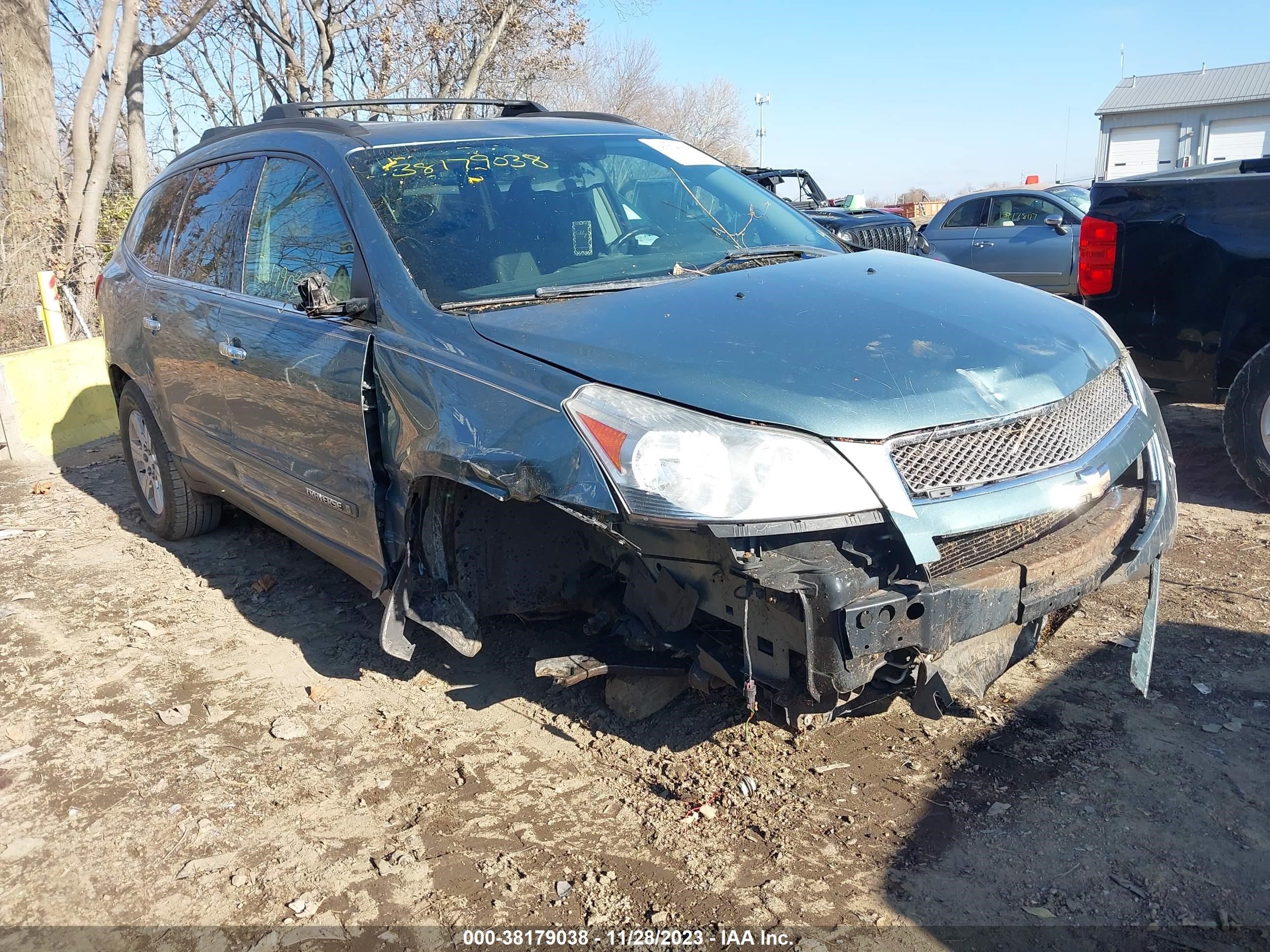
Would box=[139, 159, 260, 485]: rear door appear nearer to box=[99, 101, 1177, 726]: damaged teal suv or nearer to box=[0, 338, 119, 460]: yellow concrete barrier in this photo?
box=[99, 101, 1177, 726]: damaged teal suv

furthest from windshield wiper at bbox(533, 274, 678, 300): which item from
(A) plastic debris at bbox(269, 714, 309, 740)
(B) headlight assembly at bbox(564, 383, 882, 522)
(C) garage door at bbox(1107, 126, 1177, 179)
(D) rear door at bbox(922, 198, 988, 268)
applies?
(C) garage door at bbox(1107, 126, 1177, 179)

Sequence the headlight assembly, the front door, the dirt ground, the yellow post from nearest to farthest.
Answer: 1. the headlight assembly
2. the dirt ground
3. the yellow post
4. the front door

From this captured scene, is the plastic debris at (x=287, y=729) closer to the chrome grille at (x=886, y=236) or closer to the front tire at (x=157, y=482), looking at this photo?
the front tire at (x=157, y=482)

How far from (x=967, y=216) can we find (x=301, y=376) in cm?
1100

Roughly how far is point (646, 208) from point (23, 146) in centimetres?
1154

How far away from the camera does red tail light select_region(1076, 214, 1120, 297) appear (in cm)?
522

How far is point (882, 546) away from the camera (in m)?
2.42

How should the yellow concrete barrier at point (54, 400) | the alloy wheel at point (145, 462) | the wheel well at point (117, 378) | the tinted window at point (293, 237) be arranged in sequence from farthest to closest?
the yellow concrete barrier at point (54, 400), the wheel well at point (117, 378), the alloy wheel at point (145, 462), the tinted window at point (293, 237)

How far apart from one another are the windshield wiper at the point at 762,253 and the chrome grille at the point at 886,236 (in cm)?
619

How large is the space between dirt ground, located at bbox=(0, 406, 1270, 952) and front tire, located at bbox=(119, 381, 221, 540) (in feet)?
4.10

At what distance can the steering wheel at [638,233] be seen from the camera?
3578 millimetres

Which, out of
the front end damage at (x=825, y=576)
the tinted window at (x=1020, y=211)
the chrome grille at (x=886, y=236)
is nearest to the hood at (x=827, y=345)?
the front end damage at (x=825, y=576)

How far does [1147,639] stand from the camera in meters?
2.96

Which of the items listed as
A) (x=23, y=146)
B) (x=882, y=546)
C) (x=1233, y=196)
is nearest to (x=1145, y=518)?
(x=882, y=546)
